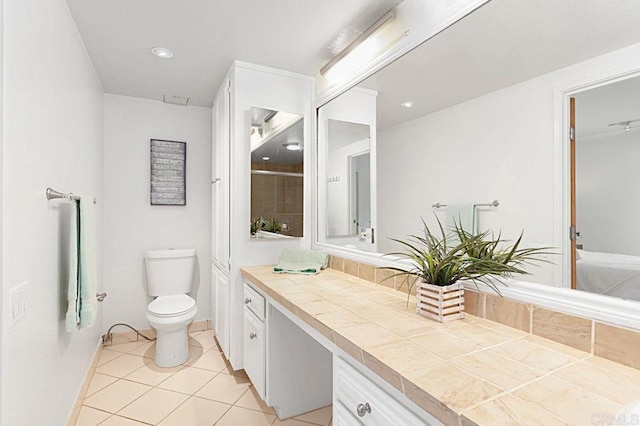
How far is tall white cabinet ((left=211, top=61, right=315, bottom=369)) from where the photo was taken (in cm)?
246

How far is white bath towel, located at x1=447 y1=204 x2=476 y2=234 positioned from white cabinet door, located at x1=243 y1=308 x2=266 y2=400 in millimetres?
1200

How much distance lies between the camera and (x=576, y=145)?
3.50 ft

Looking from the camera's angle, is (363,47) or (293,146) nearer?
(363,47)

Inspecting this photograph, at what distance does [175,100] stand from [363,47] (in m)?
1.99

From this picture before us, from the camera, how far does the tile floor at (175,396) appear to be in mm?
2012

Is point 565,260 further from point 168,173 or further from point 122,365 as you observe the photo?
point 168,173

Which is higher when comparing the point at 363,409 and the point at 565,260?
the point at 565,260

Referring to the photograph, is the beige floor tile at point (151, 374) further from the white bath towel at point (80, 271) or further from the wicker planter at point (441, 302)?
the wicker planter at point (441, 302)

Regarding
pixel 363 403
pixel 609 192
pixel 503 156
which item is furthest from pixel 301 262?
pixel 609 192

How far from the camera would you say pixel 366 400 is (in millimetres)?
1062

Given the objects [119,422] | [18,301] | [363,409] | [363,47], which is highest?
[363,47]

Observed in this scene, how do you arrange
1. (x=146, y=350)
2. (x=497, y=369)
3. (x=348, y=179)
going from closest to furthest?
1. (x=497, y=369)
2. (x=348, y=179)
3. (x=146, y=350)

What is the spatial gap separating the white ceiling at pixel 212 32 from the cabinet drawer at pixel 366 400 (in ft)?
5.47

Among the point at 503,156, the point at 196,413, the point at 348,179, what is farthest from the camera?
the point at 348,179
